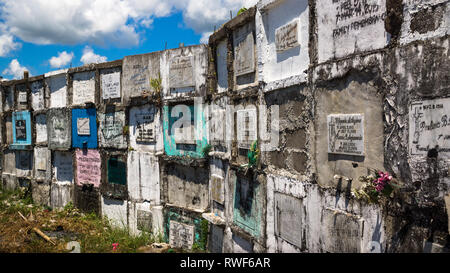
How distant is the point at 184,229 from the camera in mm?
7113

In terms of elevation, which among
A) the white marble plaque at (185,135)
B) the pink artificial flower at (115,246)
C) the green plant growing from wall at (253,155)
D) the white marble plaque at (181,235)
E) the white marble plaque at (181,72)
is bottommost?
the pink artificial flower at (115,246)

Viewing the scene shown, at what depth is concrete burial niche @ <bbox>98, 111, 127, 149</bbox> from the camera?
8672 millimetres

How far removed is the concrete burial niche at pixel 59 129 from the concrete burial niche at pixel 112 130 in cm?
141

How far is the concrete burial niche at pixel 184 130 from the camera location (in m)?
6.84

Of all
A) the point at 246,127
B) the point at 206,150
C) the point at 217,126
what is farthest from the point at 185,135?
the point at 246,127

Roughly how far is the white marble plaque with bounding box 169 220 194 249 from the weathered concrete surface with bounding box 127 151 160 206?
2.69 ft

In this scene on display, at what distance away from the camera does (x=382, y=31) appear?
324 centimetres

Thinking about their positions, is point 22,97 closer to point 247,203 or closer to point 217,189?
point 217,189

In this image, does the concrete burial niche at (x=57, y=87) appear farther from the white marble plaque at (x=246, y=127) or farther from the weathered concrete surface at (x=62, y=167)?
the white marble plaque at (x=246, y=127)

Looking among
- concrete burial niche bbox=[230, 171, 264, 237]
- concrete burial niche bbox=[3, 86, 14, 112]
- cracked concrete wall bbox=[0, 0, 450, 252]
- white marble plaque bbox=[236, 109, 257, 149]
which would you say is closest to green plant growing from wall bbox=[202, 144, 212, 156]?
cracked concrete wall bbox=[0, 0, 450, 252]

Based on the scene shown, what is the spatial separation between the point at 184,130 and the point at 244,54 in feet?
7.70

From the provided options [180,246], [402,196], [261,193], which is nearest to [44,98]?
[180,246]

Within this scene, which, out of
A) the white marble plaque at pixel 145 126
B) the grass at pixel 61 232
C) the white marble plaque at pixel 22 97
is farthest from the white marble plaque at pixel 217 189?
the white marble plaque at pixel 22 97

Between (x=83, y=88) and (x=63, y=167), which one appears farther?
(x=63, y=167)
